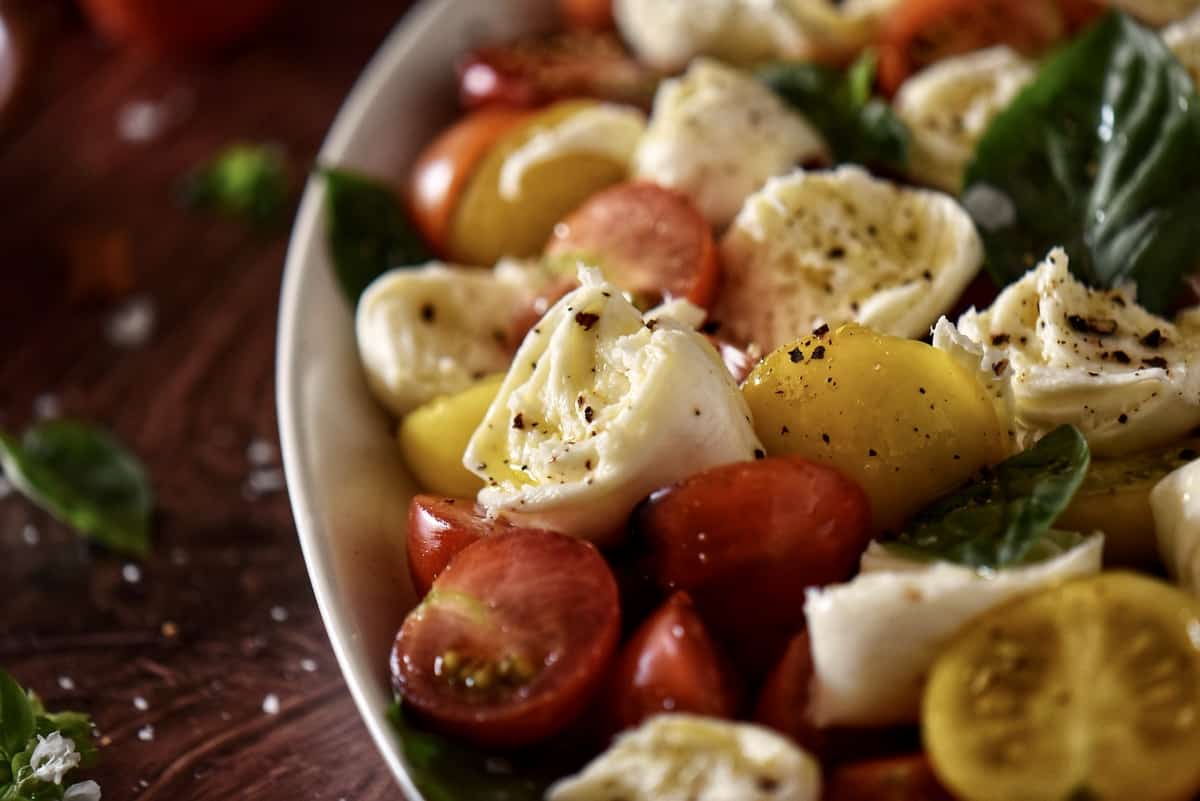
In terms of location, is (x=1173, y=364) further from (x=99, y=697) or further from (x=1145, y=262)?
(x=99, y=697)

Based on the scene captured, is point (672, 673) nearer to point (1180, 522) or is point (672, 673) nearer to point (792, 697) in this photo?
point (792, 697)

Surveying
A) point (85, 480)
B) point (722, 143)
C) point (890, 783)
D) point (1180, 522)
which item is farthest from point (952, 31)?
point (85, 480)

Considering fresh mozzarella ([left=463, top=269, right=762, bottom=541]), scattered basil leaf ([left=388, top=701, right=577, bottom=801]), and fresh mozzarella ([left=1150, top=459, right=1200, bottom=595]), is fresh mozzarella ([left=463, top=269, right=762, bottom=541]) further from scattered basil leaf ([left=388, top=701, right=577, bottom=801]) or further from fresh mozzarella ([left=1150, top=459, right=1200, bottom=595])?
fresh mozzarella ([left=1150, top=459, right=1200, bottom=595])

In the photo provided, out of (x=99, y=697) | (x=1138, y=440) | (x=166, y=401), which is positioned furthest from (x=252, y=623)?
(x=1138, y=440)

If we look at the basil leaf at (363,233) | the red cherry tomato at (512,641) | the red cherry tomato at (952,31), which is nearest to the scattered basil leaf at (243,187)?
the basil leaf at (363,233)

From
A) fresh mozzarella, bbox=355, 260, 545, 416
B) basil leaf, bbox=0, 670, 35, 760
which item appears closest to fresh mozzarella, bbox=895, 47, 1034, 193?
fresh mozzarella, bbox=355, 260, 545, 416

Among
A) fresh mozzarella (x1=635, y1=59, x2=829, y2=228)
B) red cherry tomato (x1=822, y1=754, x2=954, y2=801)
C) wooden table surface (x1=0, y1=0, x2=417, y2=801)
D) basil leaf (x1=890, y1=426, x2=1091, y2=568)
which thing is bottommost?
wooden table surface (x1=0, y1=0, x2=417, y2=801)
